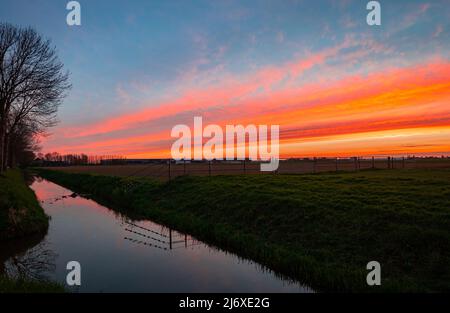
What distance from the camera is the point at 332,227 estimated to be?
1362 cm

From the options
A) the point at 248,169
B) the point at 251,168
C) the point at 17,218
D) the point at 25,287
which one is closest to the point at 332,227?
the point at 25,287

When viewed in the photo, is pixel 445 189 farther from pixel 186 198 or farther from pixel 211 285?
pixel 186 198

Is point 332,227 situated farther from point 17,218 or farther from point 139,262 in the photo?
point 17,218

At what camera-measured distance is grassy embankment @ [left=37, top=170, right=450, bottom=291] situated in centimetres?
1001

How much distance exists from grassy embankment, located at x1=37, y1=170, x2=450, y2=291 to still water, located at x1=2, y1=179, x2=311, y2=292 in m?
0.85

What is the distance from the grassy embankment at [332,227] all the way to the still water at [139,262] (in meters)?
0.85

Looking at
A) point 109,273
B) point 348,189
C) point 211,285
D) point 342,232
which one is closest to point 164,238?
point 109,273

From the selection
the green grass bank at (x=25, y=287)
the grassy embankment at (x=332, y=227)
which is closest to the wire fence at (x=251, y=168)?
the grassy embankment at (x=332, y=227)

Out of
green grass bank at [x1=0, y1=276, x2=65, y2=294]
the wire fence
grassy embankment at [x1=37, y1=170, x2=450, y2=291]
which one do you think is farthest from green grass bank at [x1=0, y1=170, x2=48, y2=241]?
the wire fence

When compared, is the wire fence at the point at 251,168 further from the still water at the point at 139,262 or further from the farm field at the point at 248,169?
the still water at the point at 139,262

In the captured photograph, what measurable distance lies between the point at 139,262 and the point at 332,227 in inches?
300

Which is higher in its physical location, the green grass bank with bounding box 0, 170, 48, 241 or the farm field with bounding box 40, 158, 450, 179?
the farm field with bounding box 40, 158, 450, 179

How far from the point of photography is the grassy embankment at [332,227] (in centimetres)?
1001

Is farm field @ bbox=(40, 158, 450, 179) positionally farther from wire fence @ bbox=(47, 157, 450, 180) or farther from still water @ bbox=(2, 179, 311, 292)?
still water @ bbox=(2, 179, 311, 292)
